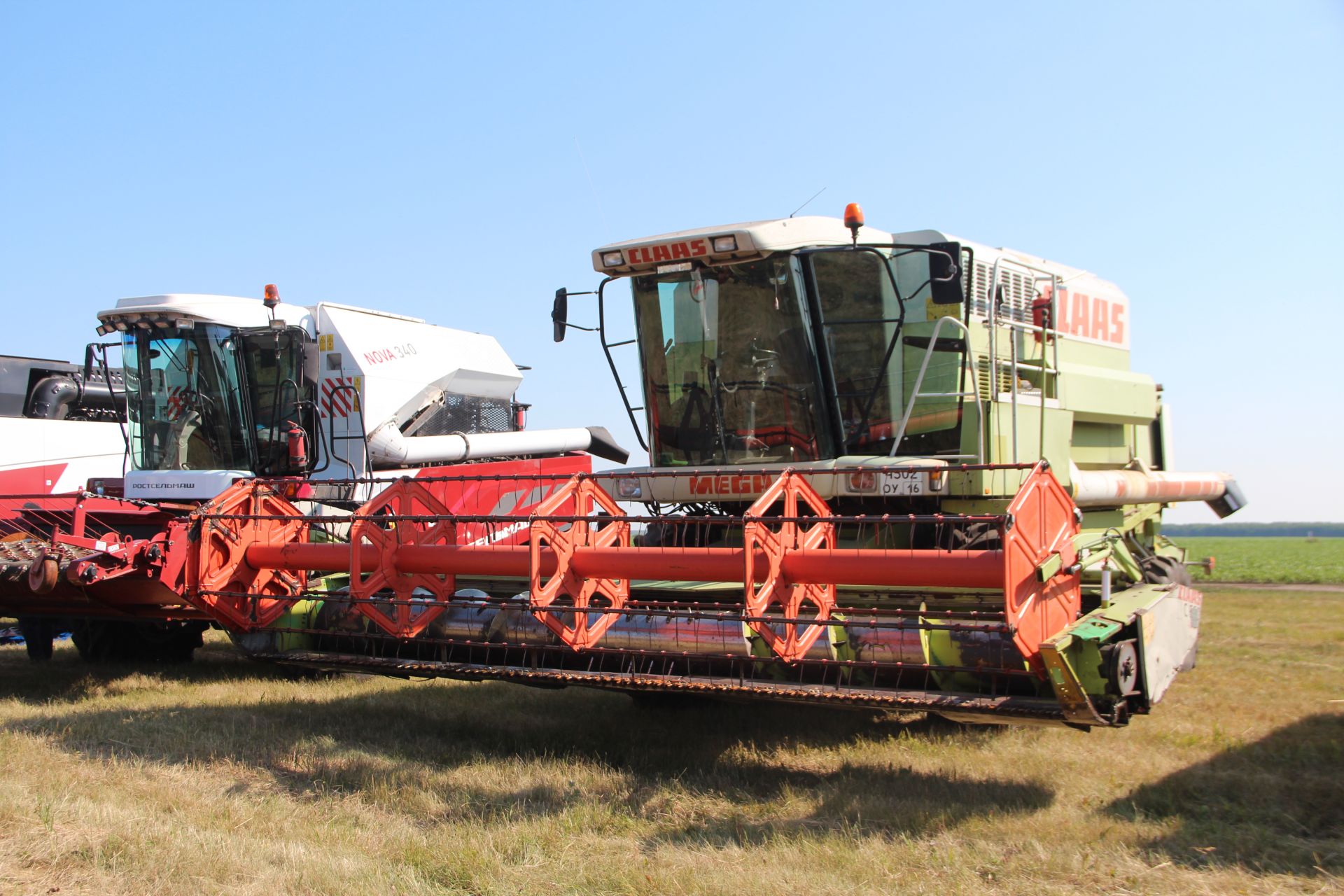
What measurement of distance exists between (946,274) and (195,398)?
243 inches

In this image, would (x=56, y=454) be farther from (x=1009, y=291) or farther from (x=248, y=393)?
(x=1009, y=291)

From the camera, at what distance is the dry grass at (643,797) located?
11.7ft

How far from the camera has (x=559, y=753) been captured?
5.35 m

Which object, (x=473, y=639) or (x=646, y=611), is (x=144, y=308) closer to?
(x=473, y=639)

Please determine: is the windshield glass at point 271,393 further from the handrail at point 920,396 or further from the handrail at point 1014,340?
the handrail at point 1014,340

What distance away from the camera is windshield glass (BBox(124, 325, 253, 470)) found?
345 inches

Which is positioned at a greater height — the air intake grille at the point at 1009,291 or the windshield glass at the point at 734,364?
the air intake grille at the point at 1009,291

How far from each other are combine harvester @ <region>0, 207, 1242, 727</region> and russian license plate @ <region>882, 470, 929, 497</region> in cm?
1

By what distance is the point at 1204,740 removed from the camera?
548cm

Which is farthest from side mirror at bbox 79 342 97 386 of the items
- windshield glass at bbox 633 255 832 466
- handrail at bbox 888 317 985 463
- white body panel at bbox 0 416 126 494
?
handrail at bbox 888 317 985 463

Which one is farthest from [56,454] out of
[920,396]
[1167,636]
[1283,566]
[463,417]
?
[1283,566]

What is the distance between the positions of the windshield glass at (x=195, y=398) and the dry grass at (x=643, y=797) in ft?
7.76

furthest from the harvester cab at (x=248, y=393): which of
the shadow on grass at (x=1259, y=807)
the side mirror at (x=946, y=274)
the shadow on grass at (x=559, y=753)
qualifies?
the shadow on grass at (x=1259, y=807)

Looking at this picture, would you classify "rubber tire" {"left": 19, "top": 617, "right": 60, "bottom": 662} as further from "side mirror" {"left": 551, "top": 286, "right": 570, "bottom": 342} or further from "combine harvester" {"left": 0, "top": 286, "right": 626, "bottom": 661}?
"side mirror" {"left": 551, "top": 286, "right": 570, "bottom": 342}
